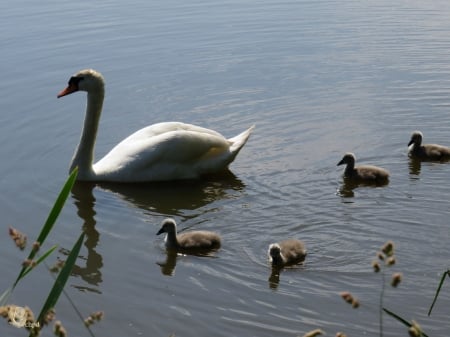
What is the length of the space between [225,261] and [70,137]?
15.8 ft

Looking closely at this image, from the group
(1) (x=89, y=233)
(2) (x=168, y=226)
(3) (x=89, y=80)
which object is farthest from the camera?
(3) (x=89, y=80)

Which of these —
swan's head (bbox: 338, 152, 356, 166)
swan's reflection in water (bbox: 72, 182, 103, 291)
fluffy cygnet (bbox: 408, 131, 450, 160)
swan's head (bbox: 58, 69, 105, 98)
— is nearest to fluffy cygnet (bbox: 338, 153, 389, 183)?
swan's head (bbox: 338, 152, 356, 166)

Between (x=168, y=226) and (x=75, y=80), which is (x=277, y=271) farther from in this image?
(x=75, y=80)

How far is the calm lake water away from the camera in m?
6.98

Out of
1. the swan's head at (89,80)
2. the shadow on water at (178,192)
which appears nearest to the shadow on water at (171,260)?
the shadow on water at (178,192)

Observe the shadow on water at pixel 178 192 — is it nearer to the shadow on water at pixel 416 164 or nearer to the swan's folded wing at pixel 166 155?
the swan's folded wing at pixel 166 155

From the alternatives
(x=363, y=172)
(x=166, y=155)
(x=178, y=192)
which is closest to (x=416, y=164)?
(x=363, y=172)

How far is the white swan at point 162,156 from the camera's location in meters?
10.2

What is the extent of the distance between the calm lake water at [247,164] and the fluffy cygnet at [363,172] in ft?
0.52

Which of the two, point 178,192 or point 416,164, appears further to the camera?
point 416,164

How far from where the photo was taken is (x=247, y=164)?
425 inches

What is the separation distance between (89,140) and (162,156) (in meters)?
1.13

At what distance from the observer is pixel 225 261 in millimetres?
7844

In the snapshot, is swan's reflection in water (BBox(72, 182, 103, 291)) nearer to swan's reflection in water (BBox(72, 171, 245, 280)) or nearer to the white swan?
swan's reflection in water (BBox(72, 171, 245, 280))
